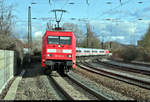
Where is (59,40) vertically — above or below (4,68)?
above

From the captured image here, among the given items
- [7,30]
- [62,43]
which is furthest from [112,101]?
[7,30]

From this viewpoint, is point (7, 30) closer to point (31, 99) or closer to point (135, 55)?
point (31, 99)

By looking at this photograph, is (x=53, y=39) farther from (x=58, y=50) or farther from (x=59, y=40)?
(x=58, y=50)

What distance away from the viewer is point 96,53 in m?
53.8

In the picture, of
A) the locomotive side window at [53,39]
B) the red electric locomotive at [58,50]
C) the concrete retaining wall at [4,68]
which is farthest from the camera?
the locomotive side window at [53,39]

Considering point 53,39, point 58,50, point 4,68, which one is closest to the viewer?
point 4,68

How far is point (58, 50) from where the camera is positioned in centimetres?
1470

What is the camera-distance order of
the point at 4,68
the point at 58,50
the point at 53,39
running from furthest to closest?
the point at 53,39 < the point at 58,50 < the point at 4,68

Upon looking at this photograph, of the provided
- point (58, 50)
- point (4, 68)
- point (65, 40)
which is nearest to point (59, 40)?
point (65, 40)

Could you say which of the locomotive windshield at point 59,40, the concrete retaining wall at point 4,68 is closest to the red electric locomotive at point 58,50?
the locomotive windshield at point 59,40

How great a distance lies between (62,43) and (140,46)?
114ft

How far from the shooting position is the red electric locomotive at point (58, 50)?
14594mm

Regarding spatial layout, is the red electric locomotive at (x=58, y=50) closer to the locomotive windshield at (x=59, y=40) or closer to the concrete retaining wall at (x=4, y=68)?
the locomotive windshield at (x=59, y=40)

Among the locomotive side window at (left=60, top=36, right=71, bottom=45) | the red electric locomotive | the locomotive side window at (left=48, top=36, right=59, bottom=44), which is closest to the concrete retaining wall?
the red electric locomotive
